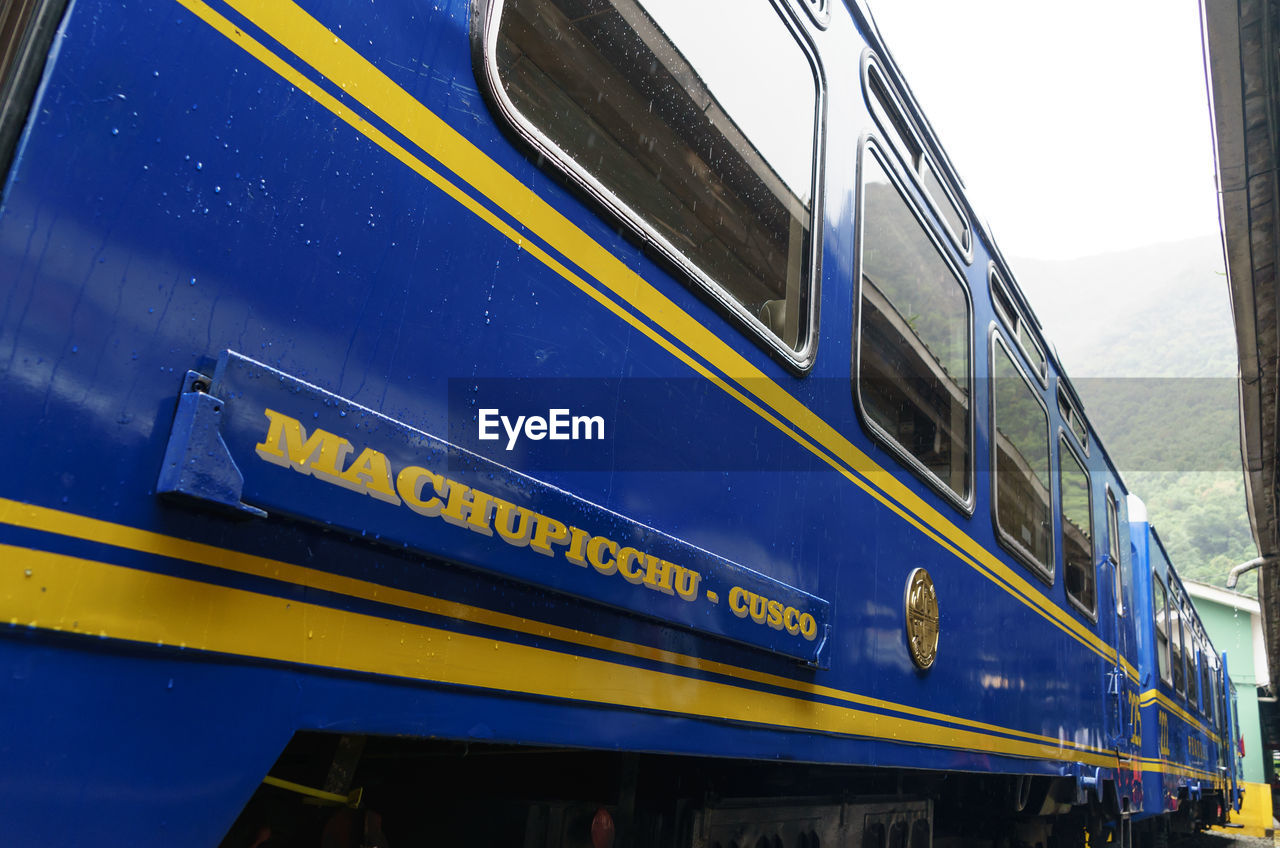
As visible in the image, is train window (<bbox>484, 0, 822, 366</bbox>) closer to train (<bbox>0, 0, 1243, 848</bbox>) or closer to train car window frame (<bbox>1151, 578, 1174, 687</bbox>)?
train (<bbox>0, 0, 1243, 848</bbox>)

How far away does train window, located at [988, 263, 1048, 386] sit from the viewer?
417 cm

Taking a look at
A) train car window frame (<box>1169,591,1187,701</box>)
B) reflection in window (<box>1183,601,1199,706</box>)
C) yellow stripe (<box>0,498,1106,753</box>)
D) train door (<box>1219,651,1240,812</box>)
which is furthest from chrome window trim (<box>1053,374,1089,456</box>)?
train door (<box>1219,651,1240,812</box>)

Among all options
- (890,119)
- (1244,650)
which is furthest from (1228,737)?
(890,119)

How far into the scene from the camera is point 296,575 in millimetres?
1114

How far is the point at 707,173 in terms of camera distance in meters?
2.10

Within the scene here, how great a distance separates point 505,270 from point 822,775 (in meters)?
2.12

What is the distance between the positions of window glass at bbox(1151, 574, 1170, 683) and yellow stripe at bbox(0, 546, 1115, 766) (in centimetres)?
739

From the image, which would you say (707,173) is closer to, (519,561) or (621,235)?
(621,235)

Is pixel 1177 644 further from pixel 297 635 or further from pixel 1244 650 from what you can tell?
pixel 1244 650

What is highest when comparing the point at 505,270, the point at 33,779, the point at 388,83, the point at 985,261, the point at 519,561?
the point at 985,261

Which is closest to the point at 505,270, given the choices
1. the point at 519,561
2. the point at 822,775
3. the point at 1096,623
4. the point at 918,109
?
the point at 519,561

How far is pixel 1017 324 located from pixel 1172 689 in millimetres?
5850

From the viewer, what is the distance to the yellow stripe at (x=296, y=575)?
2.97 ft

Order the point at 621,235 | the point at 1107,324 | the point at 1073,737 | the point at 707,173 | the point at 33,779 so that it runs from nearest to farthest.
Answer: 1. the point at 33,779
2. the point at 621,235
3. the point at 707,173
4. the point at 1073,737
5. the point at 1107,324
